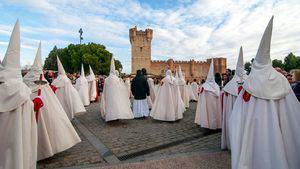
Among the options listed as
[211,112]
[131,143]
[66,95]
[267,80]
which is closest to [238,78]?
[267,80]

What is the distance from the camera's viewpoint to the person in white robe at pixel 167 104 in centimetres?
922

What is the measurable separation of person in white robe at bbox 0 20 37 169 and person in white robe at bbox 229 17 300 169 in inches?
119

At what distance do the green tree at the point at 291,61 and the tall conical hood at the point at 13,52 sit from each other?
5870 centimetres

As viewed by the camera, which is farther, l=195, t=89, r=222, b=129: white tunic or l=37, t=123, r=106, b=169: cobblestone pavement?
l=195, t=89, r=222, b=129: white tunic

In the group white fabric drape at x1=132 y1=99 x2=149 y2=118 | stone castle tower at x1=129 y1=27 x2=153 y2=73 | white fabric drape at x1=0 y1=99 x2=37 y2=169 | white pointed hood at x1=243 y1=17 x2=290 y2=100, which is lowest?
white fabric drape at x1=132 y1=99 x2=149 y2=118

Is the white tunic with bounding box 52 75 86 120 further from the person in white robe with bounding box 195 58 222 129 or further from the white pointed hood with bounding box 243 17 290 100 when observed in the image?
the white pointed hood with bounding box 243 17 290 100

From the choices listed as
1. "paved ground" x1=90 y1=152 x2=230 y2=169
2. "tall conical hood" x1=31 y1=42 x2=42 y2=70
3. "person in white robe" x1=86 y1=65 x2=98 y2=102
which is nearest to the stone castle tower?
"person in white robe" x1=86 y1=65 x2=98 y2=102

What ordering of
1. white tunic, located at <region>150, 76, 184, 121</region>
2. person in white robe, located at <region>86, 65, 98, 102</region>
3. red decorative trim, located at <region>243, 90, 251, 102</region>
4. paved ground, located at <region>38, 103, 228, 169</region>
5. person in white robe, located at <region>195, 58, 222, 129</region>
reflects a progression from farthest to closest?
person in white robe, located at <region>86, 65, 98, 102</region> → white tunic, located at <region>150, 76, 184, 121</region> → person in white robe, located at <region>195, 58, 222, 129</region> → paved ground, located at <region>38, 103, 228, 169</region> → red decorative trim, located at <region>243, 90, 251, 102</region>

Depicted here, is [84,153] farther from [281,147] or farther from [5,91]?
[281,147]

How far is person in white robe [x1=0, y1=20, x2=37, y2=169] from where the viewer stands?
3453 mm

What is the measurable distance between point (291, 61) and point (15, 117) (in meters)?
63.0

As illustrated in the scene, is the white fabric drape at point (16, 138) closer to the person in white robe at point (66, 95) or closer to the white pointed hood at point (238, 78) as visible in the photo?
the white pointed hood at point (238, 78)

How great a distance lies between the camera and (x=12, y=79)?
3.72m

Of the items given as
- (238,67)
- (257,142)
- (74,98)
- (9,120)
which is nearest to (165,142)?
(238,67)
